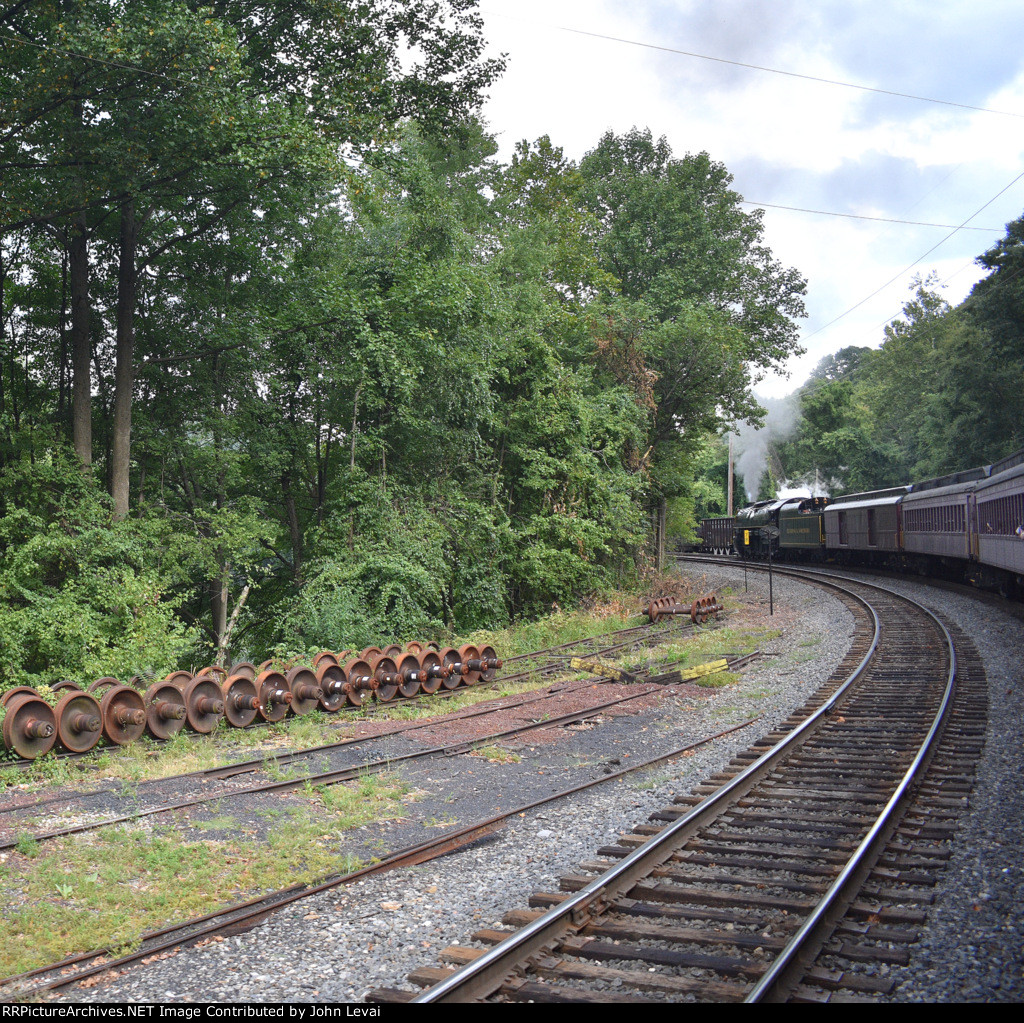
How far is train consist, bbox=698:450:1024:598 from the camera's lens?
2020 centimetres

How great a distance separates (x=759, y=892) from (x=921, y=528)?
87.4 ft

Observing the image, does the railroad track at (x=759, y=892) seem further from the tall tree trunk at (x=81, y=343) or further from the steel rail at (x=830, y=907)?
the tall tree trunk at (x=81, y=343)

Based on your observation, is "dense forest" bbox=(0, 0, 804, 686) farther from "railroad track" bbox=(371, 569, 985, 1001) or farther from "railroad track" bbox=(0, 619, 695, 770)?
"railroad track" bbox=(371, 569, 985, 1001)

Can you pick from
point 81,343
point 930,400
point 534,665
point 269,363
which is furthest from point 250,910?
point 930,400

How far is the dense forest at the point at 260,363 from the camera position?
41.8ft

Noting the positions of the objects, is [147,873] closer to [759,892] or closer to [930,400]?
[759,892]

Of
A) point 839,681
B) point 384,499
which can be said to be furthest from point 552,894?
point 384,499

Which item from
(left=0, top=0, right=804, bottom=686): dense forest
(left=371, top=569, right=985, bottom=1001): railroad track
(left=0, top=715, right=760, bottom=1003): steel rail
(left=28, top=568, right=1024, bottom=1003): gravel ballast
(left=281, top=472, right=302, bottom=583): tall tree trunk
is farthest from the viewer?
(left=281, top=472, right=302, bottom=583): tall tree trunk

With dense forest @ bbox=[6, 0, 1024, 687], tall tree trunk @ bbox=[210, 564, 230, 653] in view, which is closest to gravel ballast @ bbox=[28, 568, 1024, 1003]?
dense forest @ bbox=[6, 0, 1024, 687]

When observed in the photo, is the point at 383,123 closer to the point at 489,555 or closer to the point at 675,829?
the point at 489,555

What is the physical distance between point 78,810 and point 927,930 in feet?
23.1

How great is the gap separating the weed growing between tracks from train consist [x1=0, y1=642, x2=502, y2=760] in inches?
124

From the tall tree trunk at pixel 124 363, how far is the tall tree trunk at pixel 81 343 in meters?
0.48

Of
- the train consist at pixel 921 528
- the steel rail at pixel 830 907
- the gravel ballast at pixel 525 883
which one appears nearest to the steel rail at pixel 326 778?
the gravel ballast at pixel 525 883
